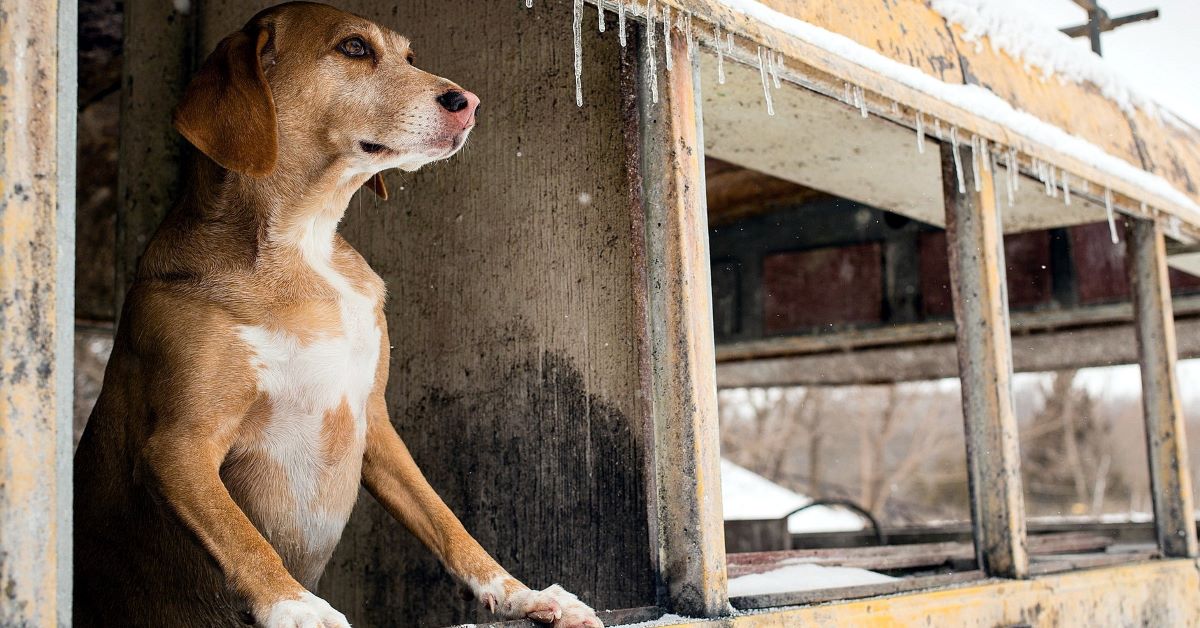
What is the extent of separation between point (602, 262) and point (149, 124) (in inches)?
73.5

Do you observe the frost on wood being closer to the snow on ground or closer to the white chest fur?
the white chest fur

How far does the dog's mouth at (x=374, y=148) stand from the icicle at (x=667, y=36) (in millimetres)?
644

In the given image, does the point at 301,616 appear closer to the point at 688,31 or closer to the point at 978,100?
the point at 688,31

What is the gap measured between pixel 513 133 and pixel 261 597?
58.5 inches

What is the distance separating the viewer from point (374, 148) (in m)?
2.53

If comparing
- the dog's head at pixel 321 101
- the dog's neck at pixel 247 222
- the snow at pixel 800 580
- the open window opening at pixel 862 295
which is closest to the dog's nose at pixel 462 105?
the dog's head at pixel 321 101

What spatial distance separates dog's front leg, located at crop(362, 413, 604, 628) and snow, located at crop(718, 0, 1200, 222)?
1280 mm

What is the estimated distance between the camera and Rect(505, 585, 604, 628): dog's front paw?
2205mm

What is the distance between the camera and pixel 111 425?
7.91ft

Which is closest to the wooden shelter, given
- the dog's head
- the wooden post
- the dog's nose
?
the wooden post

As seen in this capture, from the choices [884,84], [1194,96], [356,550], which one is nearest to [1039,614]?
[884,84]

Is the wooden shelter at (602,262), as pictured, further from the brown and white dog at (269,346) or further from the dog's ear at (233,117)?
the dog's ear at (233,117)

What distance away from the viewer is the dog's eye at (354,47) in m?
2.60

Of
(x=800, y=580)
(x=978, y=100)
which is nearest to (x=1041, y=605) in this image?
(x=800, y=580)
